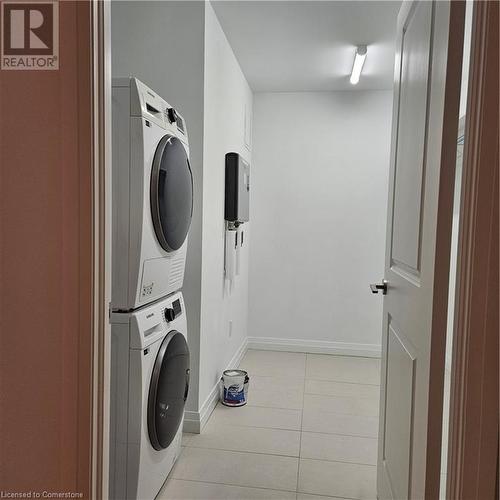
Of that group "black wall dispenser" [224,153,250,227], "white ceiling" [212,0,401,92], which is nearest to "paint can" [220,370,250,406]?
"black wall dispenser" [224,153,250,227]

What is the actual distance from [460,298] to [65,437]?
1044 mm

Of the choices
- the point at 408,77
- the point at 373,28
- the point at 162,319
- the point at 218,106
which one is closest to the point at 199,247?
the point at 162,319

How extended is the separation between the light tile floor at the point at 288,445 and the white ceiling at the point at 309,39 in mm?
2531

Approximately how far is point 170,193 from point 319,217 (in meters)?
2.74

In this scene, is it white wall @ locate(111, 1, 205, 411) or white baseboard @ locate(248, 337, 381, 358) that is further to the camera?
white baseboard @ locate(248, 337, 381, 358)

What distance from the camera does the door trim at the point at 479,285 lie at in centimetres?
98

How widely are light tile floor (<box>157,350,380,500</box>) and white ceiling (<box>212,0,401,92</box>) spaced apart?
253 centimetres

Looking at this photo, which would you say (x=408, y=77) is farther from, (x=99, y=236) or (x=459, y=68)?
(x=99, y=236)

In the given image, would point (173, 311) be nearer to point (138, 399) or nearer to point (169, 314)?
point (169, 314)

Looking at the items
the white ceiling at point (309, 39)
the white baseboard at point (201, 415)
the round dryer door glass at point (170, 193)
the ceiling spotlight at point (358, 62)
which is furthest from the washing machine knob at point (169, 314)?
the ceiling spotlight at point (358, 62)

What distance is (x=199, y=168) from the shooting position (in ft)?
8.79

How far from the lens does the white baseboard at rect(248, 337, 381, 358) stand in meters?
4.43

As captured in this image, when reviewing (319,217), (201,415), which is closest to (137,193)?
(201,415)

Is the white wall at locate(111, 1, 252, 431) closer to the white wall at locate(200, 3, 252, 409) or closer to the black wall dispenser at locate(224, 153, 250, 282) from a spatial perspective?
the white wall at locate(200, 3, 252, 409)
